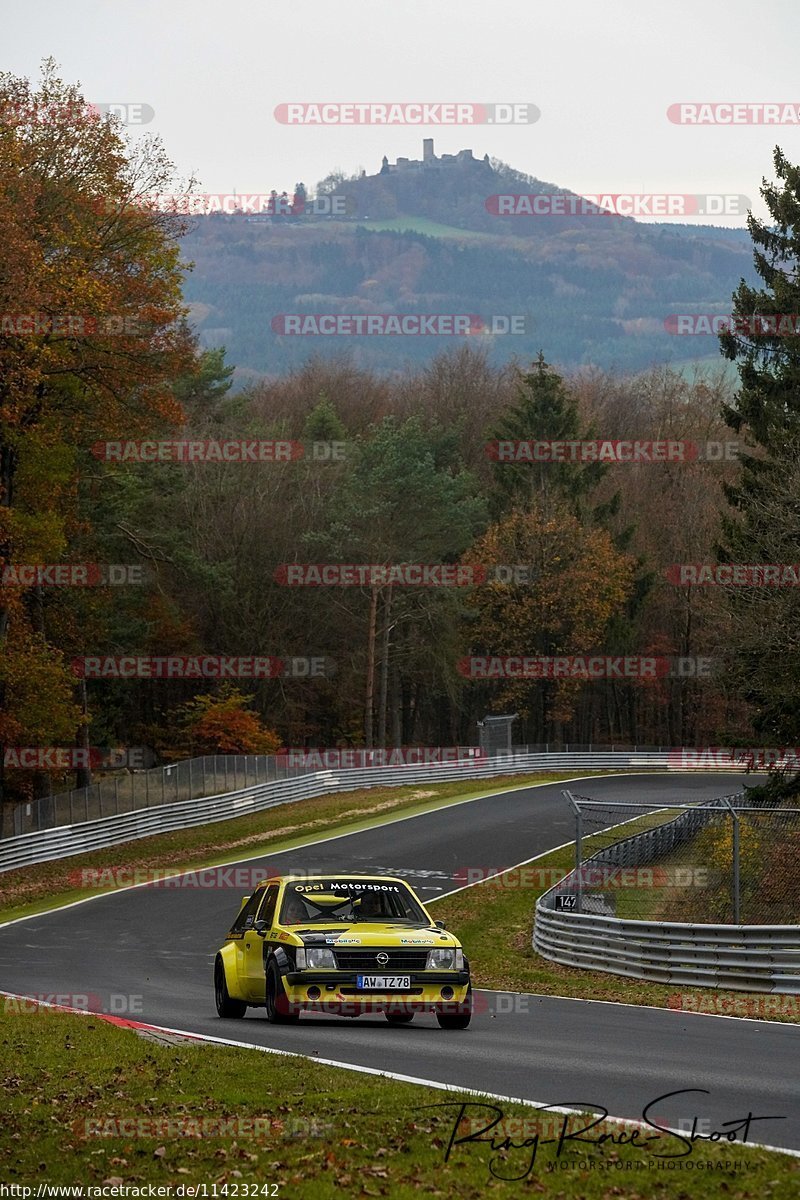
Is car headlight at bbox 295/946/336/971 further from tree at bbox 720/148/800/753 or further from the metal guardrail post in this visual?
tree at bbox 720/148/800/753

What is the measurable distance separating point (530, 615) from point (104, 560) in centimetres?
2795

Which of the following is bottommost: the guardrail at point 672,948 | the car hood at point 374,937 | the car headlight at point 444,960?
the guardrail at point 672,948

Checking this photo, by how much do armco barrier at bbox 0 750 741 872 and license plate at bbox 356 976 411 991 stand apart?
26030 millimetres

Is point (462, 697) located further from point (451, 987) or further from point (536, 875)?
point (451, 987)

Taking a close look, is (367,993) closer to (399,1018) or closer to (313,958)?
(313,958)

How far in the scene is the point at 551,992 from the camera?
19.8 m

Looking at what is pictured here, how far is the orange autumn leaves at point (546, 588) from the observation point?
7269 centimetres

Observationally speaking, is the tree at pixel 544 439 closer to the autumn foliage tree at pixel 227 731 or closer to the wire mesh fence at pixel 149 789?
the autumn foliage tree at pixel 227 731

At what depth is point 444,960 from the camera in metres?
14.1

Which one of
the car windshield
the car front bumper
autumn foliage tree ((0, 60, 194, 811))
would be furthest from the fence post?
autumn foliage tree ((0, 60, 194, 811))

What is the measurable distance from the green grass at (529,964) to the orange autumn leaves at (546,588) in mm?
35103

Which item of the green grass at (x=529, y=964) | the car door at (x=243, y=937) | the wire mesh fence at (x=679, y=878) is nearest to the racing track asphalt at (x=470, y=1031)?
the car door at (x=243, y=937)

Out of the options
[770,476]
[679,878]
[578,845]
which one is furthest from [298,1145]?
[770,476]

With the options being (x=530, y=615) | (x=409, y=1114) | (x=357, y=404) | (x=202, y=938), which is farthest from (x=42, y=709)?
(x=357, y=404)
